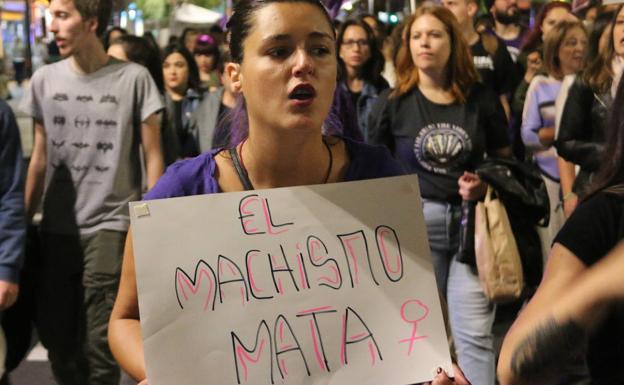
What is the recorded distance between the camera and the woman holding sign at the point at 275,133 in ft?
7.80

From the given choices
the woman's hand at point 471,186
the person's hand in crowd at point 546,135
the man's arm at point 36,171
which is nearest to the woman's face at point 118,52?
the man's arm at point 36,171

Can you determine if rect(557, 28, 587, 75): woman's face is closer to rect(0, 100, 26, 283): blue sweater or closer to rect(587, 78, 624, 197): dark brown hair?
rect(0, 100, 26, 283): blue sweater

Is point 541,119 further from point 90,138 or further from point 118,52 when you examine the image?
point 90,138

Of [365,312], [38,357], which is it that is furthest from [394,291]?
[38,357]

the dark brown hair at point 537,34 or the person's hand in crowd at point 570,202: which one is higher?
the dark brown hair at point 537,34

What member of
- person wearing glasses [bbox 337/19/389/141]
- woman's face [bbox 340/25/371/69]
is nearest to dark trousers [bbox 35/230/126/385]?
person wearing glasses [bbox 337/19/389/141]

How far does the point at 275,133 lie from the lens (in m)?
2.46

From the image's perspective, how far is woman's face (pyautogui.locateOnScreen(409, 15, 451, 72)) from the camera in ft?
17.5

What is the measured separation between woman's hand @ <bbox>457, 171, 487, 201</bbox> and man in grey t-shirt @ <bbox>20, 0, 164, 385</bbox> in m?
1.43

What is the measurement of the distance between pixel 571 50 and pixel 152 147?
149 inches

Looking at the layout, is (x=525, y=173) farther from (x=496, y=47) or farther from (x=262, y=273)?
(x=496, y=47)

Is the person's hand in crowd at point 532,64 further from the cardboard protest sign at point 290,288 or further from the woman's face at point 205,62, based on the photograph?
the cardboard protest sign at point 290,288

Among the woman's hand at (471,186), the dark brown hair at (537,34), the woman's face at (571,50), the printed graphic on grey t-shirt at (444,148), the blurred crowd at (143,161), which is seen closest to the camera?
the blurred crowd at (143,161)

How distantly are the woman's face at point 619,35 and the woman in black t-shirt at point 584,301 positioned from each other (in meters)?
3.06
